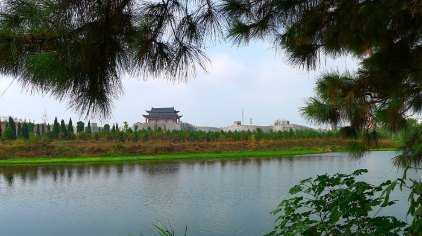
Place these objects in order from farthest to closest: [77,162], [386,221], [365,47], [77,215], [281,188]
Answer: [77,162]
[281,188]
[77,215]
[365,47]
[386,221]

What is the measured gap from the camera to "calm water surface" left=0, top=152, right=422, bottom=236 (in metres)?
6.22

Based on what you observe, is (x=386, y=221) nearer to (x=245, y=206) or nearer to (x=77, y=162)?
(x=245, y=206)

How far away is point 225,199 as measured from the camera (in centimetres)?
819

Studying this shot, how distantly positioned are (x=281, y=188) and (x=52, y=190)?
214 inches

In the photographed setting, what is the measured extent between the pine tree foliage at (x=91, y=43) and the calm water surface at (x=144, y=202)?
2.95m

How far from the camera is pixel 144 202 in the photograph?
8.12 m

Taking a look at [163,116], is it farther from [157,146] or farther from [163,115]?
[157,146]

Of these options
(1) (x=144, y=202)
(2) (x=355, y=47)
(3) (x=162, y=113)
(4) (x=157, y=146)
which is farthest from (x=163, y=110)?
(2) (x=355, y=47)

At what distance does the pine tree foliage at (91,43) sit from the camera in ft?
3.83

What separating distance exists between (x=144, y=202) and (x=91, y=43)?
708 centimetres

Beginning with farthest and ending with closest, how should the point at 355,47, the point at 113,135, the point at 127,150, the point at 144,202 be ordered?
the point at 113,135 < the point at 127,150 < the point at 144,202 < the point at 355,47

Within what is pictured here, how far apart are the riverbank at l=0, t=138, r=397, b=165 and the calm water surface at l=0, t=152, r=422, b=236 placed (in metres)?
7.16

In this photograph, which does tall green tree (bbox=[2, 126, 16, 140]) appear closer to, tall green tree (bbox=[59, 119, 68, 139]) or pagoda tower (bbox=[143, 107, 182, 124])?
tall green tree (bbox=[59, 119, 68, 139])

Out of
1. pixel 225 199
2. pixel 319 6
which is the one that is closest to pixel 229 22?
pixel 319 6
